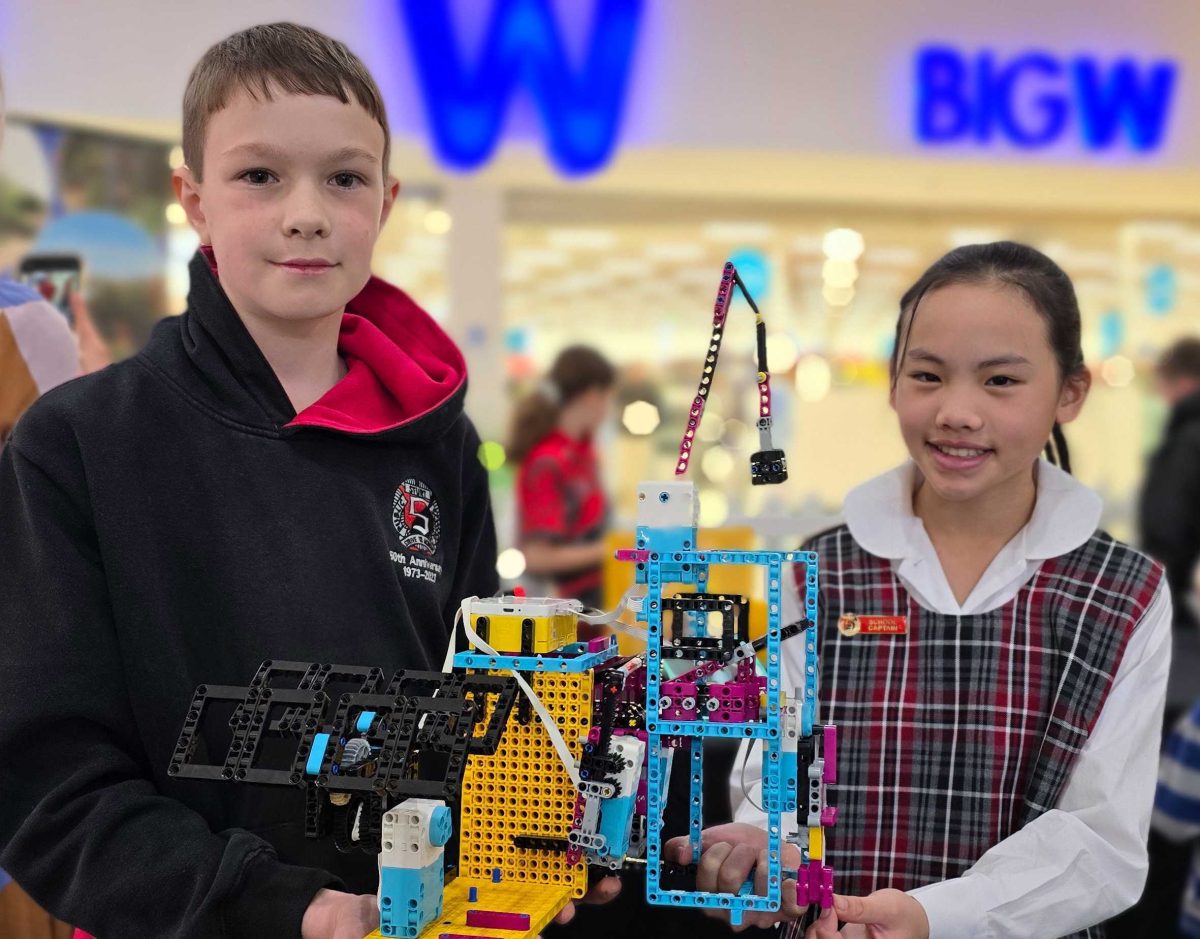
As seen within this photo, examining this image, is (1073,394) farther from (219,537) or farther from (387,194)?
(219,537)

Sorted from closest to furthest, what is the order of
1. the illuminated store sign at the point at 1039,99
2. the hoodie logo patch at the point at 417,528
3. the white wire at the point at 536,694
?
the white wire at the point at 536,694 < the hoodie logo patch at the point at 417,528 < the illuminated store sign at the point at 1039,99

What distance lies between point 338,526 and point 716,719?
0.45 meters

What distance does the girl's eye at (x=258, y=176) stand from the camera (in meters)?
1.31

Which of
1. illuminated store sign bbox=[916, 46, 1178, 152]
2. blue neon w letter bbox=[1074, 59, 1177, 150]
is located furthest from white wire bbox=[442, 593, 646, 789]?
blue neon w letter bbox=[1074, 59, 1177, 150]

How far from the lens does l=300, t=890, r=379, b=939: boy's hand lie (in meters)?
1.11

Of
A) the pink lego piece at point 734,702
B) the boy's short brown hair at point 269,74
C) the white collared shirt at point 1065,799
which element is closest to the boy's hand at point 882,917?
the white collared shirt at point 1065,799

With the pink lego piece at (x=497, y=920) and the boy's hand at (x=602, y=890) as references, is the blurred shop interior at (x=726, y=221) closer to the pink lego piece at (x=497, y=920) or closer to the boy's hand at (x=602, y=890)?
the boy's hand at (x=602, y=890)

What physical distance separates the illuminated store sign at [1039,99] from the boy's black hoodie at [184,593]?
527 centimetres

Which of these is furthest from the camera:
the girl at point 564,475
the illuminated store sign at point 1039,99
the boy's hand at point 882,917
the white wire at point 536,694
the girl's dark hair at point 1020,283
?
the illuminated store sign at point 1039,99

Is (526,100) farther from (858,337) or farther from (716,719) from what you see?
(716,719)

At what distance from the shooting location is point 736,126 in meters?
6.12

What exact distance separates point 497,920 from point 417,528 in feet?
1.60

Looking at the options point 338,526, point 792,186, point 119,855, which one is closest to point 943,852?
point 338,526

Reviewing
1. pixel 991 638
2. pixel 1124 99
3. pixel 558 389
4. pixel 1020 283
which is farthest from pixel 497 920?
pixel 1124 99
